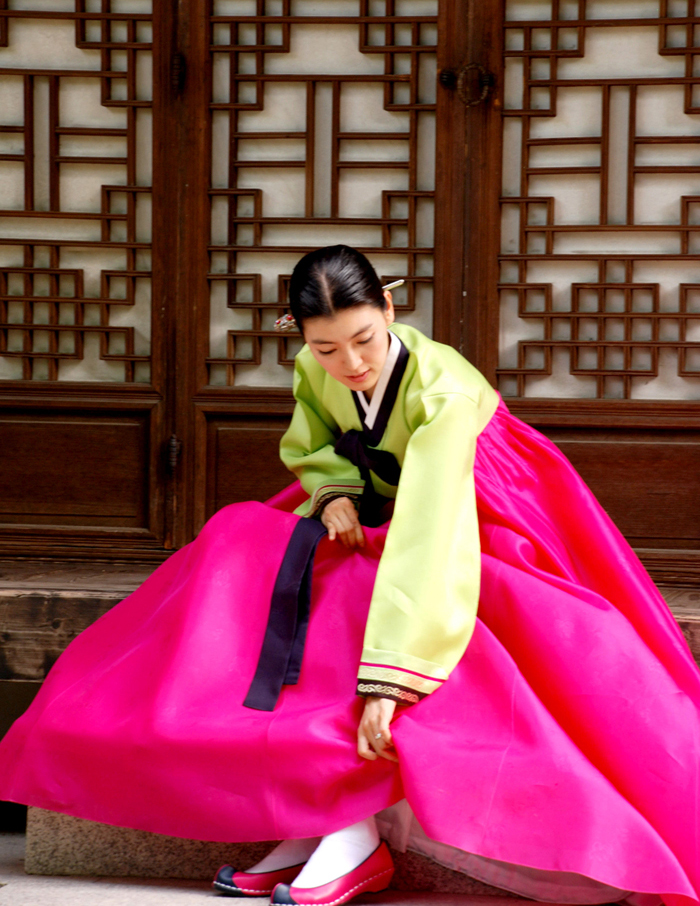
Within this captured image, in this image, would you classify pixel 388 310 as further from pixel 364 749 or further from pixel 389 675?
pixel 364 749

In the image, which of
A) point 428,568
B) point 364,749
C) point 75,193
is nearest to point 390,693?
Answer: point 364,749

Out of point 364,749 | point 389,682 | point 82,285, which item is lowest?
point 364,749

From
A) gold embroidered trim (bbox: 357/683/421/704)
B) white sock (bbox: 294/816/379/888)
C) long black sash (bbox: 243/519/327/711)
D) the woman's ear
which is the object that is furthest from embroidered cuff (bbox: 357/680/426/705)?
the woman's ear

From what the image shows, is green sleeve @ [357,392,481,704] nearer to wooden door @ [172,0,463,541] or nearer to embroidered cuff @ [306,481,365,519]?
embroidered cuff @ [306,481,365,519]

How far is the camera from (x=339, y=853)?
168 centimetres

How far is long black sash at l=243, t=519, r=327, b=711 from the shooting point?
1751mm

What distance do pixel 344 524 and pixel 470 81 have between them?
206 cm

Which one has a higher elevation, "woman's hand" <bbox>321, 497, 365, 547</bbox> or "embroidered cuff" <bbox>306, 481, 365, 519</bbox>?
"embroidered cuff" <bbox>306, 481, 365, 519</bbox>

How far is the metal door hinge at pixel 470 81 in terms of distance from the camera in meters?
3.26

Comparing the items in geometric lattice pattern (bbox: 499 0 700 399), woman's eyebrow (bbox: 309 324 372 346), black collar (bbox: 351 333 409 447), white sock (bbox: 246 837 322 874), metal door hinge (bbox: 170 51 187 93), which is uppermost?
metal door hinge (bbox: 170 51 187 93)

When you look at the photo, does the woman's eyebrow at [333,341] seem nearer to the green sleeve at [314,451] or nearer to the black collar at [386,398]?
the black collar at [386,398]

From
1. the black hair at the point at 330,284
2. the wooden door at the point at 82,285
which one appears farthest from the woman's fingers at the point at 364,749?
the wooden door at the point at 82,285

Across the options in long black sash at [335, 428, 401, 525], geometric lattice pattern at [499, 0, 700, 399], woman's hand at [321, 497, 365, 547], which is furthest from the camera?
geometric lattice pattern at [499, 0, 700, 399]

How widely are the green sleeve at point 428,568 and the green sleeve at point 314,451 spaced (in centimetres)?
32
